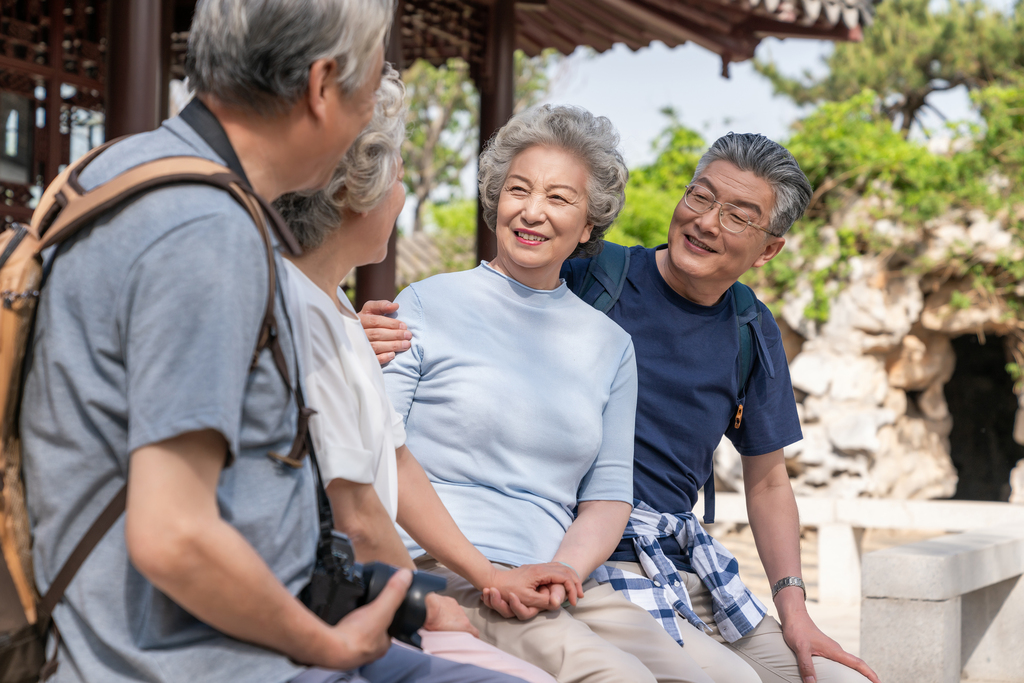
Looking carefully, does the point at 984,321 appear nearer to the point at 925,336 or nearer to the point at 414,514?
the point at 925,336

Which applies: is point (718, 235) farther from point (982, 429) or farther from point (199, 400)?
point (982, 429)

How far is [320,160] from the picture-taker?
1.24 meters

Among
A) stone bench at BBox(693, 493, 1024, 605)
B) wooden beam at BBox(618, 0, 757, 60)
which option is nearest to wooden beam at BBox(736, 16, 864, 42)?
wooden beam at BBox(618, 0, 757, 60)

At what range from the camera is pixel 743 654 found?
7.80 ft

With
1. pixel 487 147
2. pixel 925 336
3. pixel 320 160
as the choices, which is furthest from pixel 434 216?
pixel 320 160

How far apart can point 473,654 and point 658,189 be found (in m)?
9.58

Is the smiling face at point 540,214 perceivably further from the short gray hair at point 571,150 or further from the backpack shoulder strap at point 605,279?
the backpack shoulder strap at point 605,279

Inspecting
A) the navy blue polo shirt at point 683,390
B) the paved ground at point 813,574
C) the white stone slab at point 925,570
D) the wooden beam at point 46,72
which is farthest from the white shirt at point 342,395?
the wooden beam at point 46,72

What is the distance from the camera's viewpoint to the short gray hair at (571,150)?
2.30 m

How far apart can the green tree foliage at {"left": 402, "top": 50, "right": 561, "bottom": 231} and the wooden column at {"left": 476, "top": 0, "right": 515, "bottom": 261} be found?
508 inches

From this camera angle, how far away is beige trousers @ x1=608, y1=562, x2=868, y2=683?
7.01ft

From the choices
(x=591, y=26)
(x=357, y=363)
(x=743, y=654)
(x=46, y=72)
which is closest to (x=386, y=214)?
(x=357, y=363)

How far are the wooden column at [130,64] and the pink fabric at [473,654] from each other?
9.10 ft

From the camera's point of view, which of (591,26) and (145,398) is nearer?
Answer: (145,398)
